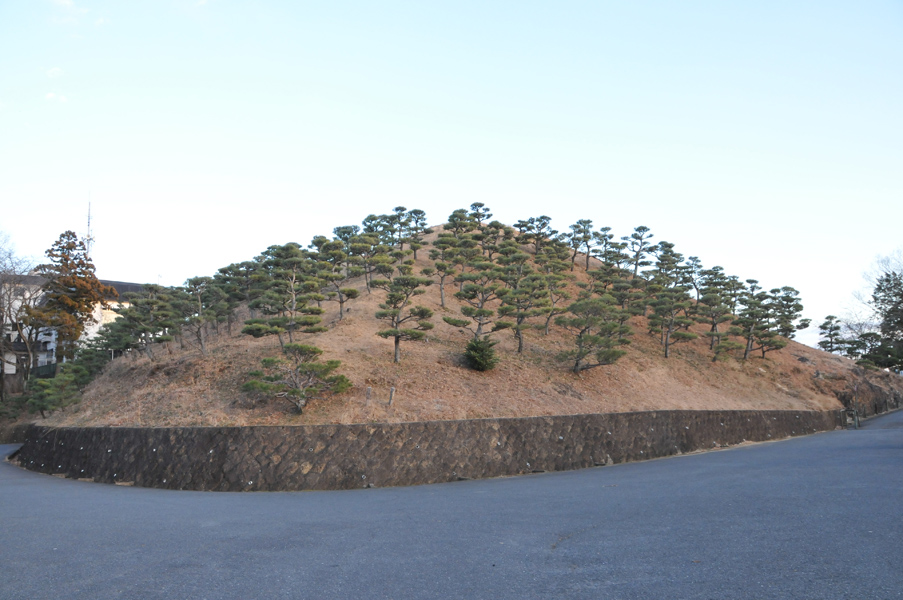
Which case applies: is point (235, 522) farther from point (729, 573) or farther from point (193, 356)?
point (193, 356)

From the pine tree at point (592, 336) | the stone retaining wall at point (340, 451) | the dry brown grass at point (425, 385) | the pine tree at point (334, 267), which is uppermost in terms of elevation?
the pine tree at point (334, 267)

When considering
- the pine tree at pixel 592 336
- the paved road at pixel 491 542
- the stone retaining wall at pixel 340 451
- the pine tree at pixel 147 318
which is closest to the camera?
the paved road at pixel 491 542

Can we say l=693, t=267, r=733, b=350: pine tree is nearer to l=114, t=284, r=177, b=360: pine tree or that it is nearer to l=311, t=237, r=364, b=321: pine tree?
l=311, t=237, r=364, b=321: pine tree

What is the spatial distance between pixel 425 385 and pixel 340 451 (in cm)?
642

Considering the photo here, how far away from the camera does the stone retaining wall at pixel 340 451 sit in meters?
13.3

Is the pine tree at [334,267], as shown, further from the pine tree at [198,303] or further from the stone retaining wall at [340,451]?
the stone retaining wall at [340,451]

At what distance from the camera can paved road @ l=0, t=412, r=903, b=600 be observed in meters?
4.94

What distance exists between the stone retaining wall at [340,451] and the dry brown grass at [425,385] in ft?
6.75

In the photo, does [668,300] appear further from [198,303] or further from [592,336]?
[198,303]

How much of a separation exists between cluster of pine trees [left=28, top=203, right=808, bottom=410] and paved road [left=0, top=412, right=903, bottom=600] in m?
8.27

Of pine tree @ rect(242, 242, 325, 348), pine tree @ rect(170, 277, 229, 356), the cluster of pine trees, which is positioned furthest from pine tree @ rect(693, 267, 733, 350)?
pine tree @ rect(170, 277, 229, 356)

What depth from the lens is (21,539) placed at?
711 centimetres

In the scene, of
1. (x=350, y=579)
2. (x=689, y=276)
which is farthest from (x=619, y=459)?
(x=689, y=276)

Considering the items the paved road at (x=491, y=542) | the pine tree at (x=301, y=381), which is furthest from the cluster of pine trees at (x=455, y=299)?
the paved road at (x=491, y=542)
